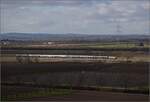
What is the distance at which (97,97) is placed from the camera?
17.6 metres

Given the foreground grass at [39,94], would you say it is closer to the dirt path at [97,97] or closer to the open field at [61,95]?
the open field at [61,95]

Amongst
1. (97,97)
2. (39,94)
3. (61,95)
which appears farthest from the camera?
(39,94)

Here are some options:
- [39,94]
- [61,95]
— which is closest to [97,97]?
[61,95]

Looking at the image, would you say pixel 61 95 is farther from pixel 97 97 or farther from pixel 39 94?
pixel 97 97

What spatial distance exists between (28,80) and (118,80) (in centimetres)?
544

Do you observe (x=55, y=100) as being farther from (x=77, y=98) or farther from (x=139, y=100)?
(x=139, y=100)

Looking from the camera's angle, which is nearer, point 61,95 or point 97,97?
point 97,97

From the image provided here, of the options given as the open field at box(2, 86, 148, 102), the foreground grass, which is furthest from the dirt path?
the foreground grass

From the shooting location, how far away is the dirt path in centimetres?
1700

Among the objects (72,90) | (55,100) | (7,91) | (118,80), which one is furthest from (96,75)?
(55,100)

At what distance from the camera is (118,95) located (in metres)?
18.4

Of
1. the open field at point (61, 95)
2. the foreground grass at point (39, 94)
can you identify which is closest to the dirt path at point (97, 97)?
the open field at point (61, 95)

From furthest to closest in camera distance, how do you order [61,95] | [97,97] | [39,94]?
[39,94], [61,95], [97,97]

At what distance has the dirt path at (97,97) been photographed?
17.0 m
